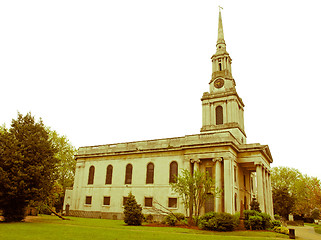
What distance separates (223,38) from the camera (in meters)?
44.0

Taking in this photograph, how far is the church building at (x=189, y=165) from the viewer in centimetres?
3017

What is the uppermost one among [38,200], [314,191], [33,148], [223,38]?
[223,38]

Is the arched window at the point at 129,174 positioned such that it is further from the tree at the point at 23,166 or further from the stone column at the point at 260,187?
the stone column at the point at 260,187

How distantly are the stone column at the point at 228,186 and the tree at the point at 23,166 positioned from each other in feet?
58.9

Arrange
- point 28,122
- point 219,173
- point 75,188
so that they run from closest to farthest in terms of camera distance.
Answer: point 28,122 < point 219,173 < point 75,188

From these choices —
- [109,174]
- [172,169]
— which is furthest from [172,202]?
[109,174]

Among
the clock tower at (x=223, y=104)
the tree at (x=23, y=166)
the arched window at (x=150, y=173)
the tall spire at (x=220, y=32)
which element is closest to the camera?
the tree at (x=23, y=166)

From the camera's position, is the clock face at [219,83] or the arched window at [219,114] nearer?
the arched window at [219,114]

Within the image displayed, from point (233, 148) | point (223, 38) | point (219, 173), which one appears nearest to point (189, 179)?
point (219, 173)

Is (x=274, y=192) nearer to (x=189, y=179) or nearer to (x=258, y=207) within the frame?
(x=258, y=207)

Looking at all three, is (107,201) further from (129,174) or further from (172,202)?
(172,202)

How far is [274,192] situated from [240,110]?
2917 cm

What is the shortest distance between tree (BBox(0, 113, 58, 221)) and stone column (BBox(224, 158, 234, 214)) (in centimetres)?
1796

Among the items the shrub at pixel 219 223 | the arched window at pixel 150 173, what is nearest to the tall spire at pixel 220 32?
the arched window at pixel 150 173
